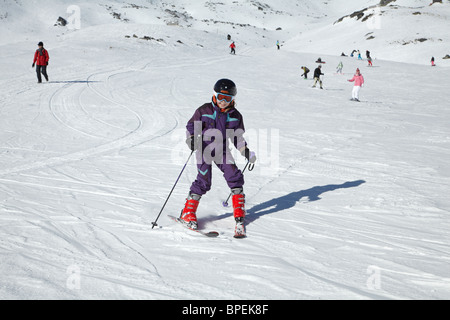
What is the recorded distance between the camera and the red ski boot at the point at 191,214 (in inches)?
168

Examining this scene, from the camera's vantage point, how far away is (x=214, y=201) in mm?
5508

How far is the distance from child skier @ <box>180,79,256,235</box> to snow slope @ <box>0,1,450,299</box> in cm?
33

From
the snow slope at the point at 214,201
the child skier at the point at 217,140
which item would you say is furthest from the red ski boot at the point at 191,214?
the snow slope at the point at 214,201

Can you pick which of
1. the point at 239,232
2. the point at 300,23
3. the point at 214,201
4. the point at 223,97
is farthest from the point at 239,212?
the point at 300,23

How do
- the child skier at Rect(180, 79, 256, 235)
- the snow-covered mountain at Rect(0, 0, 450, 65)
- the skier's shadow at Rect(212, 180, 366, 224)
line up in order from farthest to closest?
the snow-covered mountain at Rect(0, 0, 450, 65)
the skier's shadow at Rect(212, 180, 366, 224)
the child skier at Rect(180, 79, 256, 235)

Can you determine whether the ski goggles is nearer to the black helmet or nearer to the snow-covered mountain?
the black helmet

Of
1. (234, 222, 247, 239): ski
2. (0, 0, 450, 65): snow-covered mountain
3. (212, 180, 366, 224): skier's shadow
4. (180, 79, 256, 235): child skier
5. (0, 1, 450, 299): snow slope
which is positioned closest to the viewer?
(0, 1, 450, 299): snow slope

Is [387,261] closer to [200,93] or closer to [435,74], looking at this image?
[200,93]

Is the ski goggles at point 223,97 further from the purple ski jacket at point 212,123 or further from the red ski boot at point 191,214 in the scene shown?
the red ski boot at point 191,214

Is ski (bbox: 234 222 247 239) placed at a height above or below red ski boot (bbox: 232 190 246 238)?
below

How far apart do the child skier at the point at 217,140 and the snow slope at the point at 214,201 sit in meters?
0.33

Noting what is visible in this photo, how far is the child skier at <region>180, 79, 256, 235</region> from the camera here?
4.22m

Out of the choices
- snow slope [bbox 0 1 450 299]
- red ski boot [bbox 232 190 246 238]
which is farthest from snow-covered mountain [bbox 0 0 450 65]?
red ski boot [bbox 232 190 246 238]

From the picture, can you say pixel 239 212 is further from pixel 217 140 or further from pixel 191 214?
pixel 217 140
